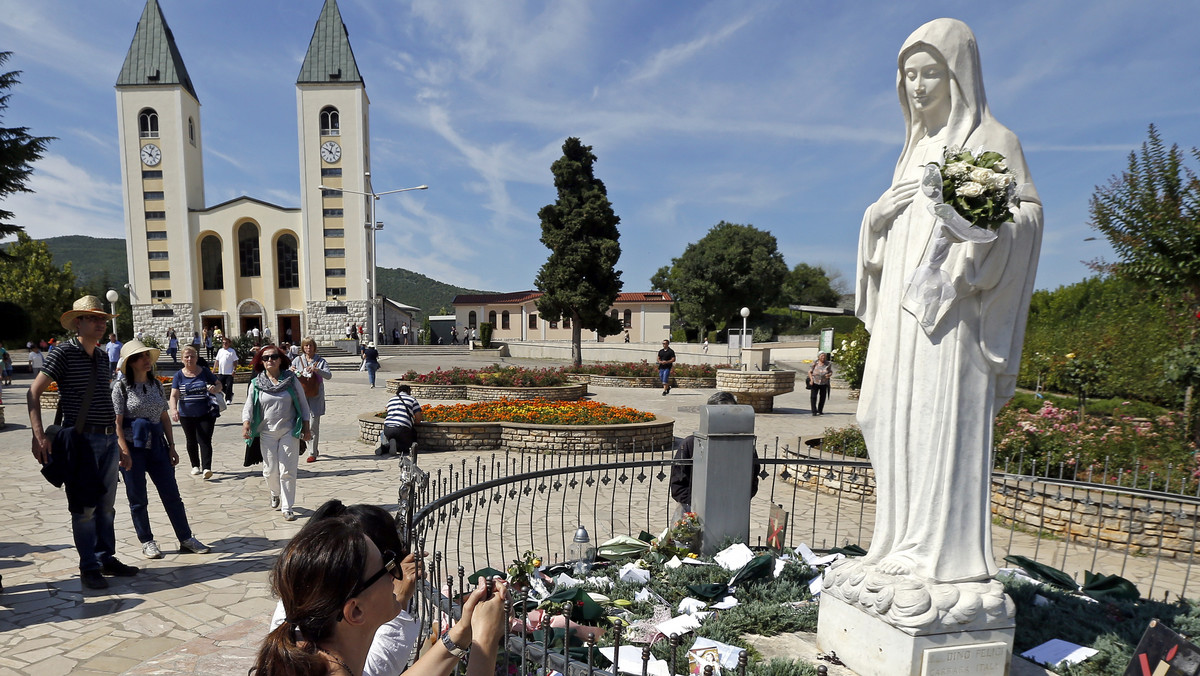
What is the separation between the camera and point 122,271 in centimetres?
14575

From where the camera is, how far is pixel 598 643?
3342 mm

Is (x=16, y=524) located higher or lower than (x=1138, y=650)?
lower

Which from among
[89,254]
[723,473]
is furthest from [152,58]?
[89,254]

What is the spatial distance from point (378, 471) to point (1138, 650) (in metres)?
8.13

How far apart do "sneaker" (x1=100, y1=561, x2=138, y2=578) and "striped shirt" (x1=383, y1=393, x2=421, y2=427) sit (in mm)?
4148

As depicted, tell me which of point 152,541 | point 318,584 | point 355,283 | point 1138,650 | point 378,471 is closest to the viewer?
point 318,584

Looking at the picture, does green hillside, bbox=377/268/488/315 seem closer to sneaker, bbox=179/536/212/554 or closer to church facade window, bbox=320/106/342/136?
church facade window, bbox=320/106/342/136

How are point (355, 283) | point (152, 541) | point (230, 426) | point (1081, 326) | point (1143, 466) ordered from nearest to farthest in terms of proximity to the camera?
point (152, 541), point (1143, 466), point (230, 426), point (1081, 326), point (355, 283)

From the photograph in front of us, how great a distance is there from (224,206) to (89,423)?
152ft

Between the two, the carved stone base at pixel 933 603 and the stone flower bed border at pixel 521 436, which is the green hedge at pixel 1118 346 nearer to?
the stone flower bed border at pixel 521 436

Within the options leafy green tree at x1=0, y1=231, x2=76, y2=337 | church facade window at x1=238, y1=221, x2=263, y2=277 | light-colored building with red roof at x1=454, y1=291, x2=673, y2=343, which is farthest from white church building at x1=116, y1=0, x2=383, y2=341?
light-colored building with red roof at x1=454, y1=291, x2=673, y2=343

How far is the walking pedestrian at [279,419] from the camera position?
6.26m

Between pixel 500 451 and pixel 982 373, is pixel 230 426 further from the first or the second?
pixel 982 373

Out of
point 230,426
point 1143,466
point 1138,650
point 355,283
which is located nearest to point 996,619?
point 1138,650
